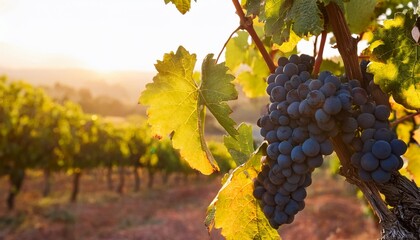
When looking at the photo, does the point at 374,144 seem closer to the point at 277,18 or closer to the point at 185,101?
the point at 277,18

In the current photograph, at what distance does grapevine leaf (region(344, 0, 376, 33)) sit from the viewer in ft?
4.57

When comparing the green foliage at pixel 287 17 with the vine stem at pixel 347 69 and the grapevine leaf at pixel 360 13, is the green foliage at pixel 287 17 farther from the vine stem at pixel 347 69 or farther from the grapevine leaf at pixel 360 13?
the grapevine leaf at pixel 360 13

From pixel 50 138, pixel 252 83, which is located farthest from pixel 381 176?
pixel 50 138

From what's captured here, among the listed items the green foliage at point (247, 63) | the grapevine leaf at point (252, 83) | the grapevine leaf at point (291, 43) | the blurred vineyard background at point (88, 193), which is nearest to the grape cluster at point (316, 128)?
the grapevine leaf at point (291, 43)

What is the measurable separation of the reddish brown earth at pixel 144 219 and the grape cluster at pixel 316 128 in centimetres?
653

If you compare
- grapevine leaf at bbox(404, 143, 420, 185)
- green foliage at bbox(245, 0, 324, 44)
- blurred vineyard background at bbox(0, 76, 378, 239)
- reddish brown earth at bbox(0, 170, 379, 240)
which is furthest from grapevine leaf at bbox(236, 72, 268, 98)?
blurred vineyard background at bbox(0, 76, 378, 239)

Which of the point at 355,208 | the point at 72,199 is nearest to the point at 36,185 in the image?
the point at 72,199

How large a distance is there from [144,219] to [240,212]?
1552 centimetres

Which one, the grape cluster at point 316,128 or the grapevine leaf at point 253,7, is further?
the grapevine leaf at point 253,7

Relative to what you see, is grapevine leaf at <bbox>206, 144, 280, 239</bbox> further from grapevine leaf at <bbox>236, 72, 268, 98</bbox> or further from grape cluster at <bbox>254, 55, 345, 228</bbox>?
grapevine leaf at <bbox>236, 72, 268, 98</bbox>

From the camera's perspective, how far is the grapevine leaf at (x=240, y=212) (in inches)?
50.4

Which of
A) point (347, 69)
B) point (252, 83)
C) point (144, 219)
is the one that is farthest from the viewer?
point (144, 219)

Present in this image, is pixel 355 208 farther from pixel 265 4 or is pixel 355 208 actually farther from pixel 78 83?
pixel 78 83

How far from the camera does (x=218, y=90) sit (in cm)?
124
